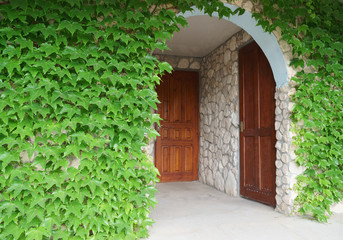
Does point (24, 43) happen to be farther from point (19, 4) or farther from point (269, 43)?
point (269, 43)

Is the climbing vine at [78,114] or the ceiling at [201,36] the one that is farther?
the ceiling at [201,36]

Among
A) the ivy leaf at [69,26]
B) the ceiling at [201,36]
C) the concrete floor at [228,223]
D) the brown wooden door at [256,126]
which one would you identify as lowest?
the concrete floor at [228,223]

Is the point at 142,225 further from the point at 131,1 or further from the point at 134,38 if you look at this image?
the point at 131,1

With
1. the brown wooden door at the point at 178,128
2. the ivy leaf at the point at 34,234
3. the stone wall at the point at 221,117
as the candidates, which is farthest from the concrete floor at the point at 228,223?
the brown wooden door at the point at 178,128

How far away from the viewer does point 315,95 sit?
8.63 feet

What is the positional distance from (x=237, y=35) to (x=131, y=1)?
2.11 m

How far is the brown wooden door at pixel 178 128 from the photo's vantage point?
4586mm

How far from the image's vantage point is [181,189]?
13.0 ft

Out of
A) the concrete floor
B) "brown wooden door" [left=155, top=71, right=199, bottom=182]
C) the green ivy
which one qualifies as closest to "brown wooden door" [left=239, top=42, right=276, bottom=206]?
the concrete floor

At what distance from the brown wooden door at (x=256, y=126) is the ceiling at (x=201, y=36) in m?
0.43

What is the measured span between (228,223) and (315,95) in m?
1.58

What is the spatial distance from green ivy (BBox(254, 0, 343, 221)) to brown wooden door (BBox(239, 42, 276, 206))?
0.37 m

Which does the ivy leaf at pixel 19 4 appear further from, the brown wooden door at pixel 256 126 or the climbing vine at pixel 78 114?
the brown wooden door at pixel 256 126

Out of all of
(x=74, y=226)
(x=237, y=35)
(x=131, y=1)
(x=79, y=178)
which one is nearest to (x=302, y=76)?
(x=237, y=35)
